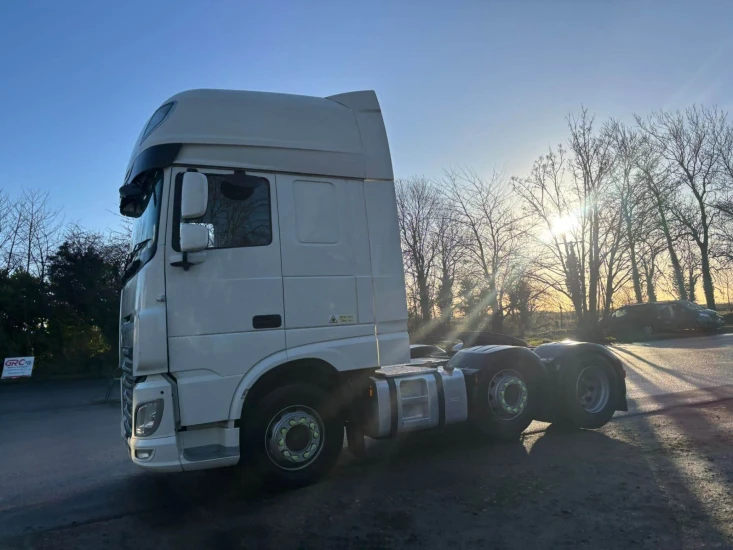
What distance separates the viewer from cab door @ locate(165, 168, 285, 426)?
16.4 feet

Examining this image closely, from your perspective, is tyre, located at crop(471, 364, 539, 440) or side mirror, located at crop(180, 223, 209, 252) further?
tyre, located at crop(471, 364, 539, 440)

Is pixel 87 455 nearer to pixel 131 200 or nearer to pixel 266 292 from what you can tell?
pixel 131 200

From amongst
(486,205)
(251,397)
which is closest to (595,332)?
(486,205)

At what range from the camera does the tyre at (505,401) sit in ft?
22.4

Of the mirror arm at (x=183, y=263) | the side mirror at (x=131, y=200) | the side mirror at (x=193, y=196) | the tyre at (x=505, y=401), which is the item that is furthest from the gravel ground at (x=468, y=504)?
the side mirror at (x=131, y=200)

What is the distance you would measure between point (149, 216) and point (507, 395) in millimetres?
4550

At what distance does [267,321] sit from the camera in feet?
17.5

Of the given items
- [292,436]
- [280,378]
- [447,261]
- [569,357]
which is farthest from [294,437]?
[447,261]

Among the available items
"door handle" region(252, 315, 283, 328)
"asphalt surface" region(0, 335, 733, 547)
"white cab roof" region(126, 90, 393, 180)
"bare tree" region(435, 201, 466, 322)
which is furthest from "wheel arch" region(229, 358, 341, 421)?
"bare tree" region(435, 201, 466, 322)

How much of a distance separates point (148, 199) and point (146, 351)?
1.51m

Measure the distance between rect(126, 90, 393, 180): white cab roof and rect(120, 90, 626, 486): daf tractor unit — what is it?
0.01 metres

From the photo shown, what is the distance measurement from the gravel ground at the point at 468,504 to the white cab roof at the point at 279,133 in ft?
10.2

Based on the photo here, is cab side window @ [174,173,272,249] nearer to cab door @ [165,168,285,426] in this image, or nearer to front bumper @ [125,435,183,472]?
cab door @ [165,168,285,426]

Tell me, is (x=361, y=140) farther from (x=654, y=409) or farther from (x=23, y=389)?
(x=23, y=389)
